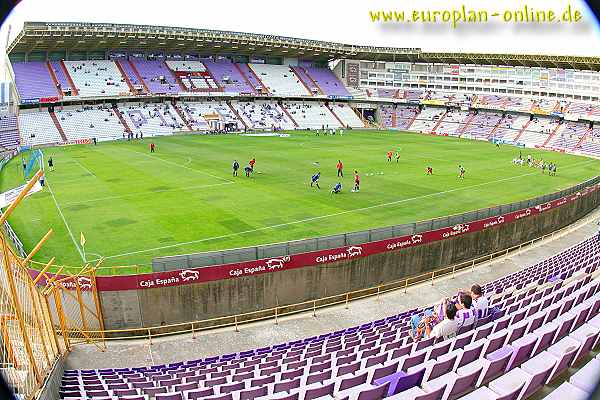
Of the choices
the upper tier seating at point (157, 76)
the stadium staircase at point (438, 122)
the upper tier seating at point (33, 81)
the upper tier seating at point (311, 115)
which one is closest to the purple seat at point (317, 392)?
the upper tier seating at point (33, 81)

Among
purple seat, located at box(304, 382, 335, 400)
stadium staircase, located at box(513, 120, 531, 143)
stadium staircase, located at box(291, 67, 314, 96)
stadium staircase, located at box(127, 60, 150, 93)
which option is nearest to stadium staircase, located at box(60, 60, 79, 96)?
stadium staircase, located at box(127, 60, 150, 93)

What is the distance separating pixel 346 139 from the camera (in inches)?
2717

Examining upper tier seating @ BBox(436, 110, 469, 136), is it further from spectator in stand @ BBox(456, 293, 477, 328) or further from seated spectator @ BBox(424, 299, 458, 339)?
seated spectator @ BBox(424, 299, 458, 339)

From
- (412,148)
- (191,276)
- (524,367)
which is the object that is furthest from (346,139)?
(524,367)

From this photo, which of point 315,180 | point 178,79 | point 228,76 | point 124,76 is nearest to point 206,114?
point 178,79

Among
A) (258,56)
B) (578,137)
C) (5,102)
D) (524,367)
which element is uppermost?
(258,56)

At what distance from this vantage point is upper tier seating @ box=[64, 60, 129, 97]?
71.9 metres

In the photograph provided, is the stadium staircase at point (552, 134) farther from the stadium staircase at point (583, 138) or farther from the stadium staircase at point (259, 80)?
the stadium staircase at point (259, 80)

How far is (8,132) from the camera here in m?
60.7

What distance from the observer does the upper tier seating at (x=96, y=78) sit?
7194cm

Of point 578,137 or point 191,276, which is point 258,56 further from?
point 191,276

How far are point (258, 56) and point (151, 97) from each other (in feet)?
89.9

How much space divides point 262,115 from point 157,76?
18.6 m

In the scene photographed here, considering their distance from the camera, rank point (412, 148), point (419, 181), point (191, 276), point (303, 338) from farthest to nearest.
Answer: point (412, 148) → point (419, 181) → point (191, 276) → point (303, 338)
